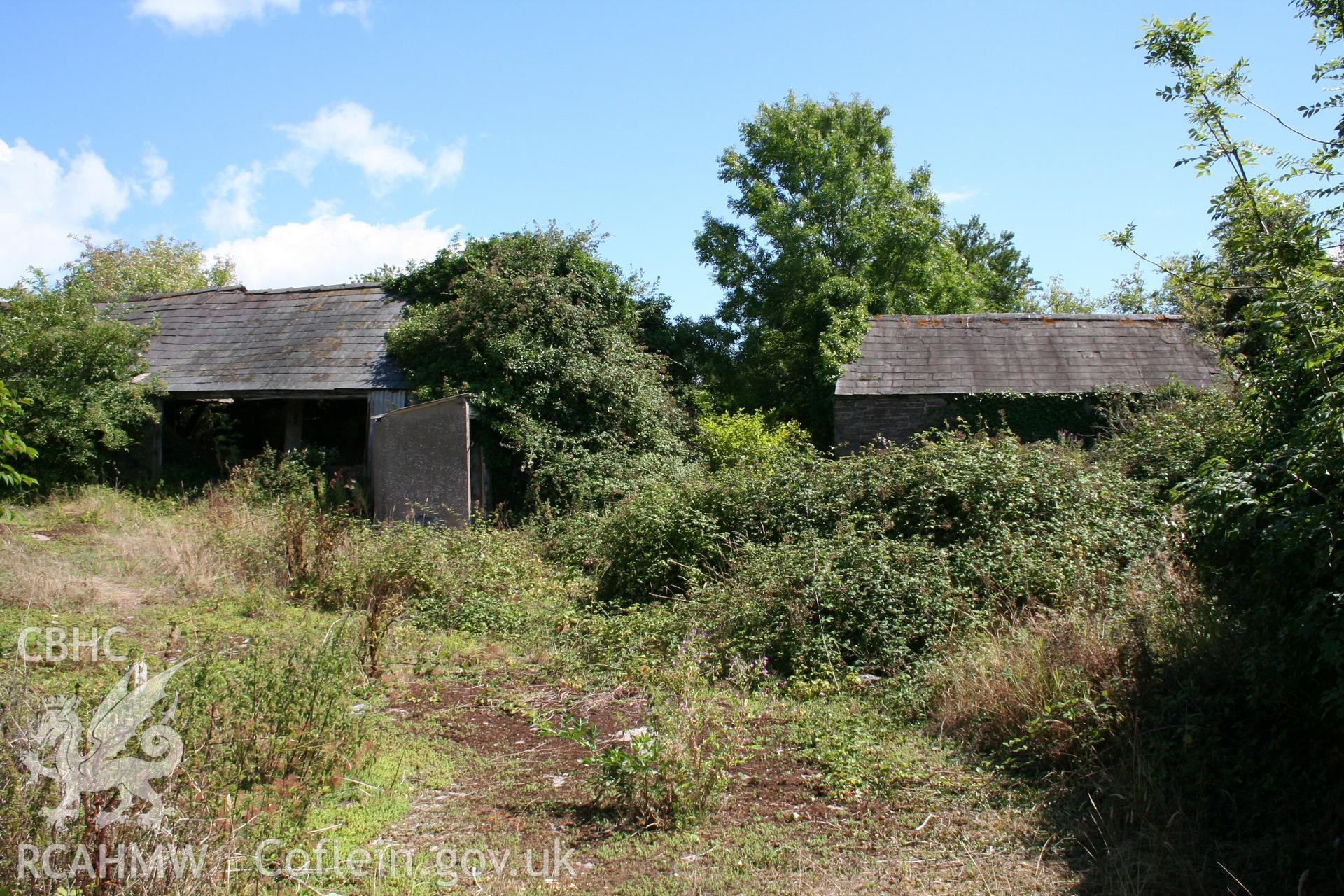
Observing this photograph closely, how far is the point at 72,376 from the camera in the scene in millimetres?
14336

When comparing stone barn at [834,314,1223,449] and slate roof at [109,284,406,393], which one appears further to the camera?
stone barn at [834,314,1223,449]

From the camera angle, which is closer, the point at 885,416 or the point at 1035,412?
the point at 1035,412

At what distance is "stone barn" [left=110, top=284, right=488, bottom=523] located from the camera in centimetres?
1312

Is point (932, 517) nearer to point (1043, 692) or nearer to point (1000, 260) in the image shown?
point (1043, 692)

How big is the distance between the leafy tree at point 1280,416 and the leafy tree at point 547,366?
9251 mm

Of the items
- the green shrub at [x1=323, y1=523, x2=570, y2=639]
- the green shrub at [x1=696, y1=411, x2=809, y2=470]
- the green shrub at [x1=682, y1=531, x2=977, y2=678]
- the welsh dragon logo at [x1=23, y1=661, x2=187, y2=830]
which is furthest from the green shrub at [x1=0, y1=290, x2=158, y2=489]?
the welsh dragon logo at [x1=23, y1=661, x2=187, y2=830]

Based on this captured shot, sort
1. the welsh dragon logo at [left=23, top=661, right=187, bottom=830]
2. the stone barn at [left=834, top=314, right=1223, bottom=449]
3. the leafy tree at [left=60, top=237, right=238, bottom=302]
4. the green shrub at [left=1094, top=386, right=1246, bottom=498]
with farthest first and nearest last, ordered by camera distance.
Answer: the leafy tree at [left=60, top=237, right=238, bottom=302] → the stone barn at [left=834, top=314, right=1223, bottom=449] → the green shrub at [left=1094, top=386, right=1246, bottom=498] → the welsh dragon logo at [left=23, top=661, right=187, bottom=830]

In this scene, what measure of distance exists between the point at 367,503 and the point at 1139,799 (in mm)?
12366

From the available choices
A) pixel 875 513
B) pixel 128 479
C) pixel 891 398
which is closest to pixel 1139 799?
pixel 875 513

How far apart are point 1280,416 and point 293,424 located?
50.6 feet

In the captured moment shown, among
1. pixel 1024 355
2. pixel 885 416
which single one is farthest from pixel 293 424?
pixel 1024 355

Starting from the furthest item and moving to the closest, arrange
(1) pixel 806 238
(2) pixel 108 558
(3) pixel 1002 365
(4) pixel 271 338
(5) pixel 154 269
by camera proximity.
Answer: (5) pixel 154 269, (1) pixel 806 238, (4) pixel 271 338, (3) pixel 1002 365, (2) pixel 108 558

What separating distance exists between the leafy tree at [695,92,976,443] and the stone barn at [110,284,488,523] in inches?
306

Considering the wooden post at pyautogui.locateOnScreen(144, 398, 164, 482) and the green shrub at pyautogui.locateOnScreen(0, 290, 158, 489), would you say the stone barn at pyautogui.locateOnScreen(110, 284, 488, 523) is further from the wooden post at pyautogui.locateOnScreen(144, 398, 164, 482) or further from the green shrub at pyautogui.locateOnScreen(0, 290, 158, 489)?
the green shrub at pyautogui.locateOnScreen(0, 290, 158, 489)
